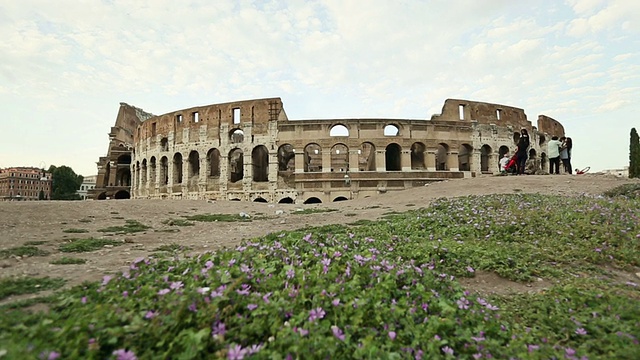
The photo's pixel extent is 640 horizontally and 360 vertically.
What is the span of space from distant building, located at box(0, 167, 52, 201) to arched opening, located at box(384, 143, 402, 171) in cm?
10168

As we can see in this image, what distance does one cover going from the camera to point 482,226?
268 inches

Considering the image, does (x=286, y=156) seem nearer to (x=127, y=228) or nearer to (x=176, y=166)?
(x=176, y=166)

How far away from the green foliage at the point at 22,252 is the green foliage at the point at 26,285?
2127mm

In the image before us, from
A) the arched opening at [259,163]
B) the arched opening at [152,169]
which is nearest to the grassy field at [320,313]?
the arched opening at [259,163]

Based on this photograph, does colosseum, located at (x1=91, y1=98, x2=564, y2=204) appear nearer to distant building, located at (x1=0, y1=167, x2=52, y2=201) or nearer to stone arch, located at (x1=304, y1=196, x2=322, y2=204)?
stone arch, located at (x1=304, y1=196, x2=322, y2=204)

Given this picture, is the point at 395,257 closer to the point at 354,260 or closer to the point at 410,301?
the point at 354,260

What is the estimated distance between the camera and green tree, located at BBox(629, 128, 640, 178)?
78.6 feet

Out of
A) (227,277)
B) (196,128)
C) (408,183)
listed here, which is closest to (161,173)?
(196,128)

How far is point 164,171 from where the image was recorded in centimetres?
3094

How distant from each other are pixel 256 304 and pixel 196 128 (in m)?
28.7

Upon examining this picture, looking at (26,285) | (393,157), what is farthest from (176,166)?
(26,285)

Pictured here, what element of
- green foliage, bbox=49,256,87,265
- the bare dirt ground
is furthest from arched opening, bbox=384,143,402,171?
green foliage, bbox=49,256,87,265

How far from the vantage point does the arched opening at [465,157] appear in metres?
27.8

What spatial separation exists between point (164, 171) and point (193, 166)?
11.3ft
